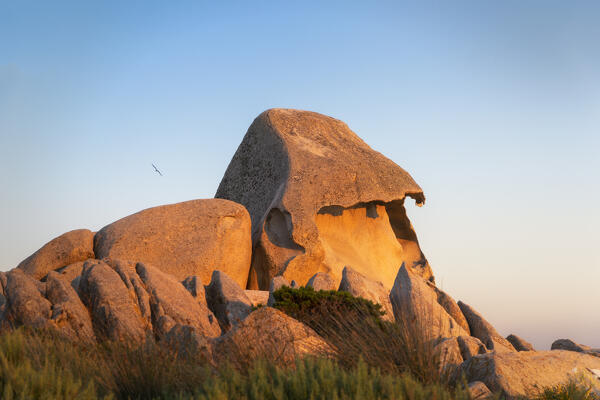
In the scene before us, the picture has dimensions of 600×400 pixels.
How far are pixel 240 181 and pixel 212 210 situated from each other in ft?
17.4

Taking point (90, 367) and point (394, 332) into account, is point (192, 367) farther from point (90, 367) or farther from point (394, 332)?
point (394, 332)

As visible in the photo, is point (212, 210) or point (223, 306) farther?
point (212, 210)

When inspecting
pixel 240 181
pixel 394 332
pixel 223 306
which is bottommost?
pixel 223 306

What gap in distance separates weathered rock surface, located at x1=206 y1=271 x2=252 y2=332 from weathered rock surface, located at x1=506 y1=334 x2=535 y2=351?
948cm

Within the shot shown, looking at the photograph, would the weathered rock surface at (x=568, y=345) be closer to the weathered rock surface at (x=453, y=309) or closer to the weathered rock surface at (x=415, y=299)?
the weathered rock surface at (x=453, y=309)

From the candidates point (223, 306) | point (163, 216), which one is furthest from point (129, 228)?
point (223, 306)

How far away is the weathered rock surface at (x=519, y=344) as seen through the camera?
1922 cm

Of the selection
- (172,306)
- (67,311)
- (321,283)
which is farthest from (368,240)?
(67,311)

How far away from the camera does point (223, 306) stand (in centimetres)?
1485

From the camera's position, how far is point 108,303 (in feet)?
40.5

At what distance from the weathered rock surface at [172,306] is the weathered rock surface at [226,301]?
0.53 metres

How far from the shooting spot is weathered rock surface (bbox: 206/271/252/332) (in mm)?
14523

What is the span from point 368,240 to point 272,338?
48.9ft

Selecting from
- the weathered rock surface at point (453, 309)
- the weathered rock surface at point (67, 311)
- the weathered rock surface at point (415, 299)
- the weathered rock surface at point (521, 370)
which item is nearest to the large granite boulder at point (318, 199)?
the weathered rock surface at point (453, 309)
